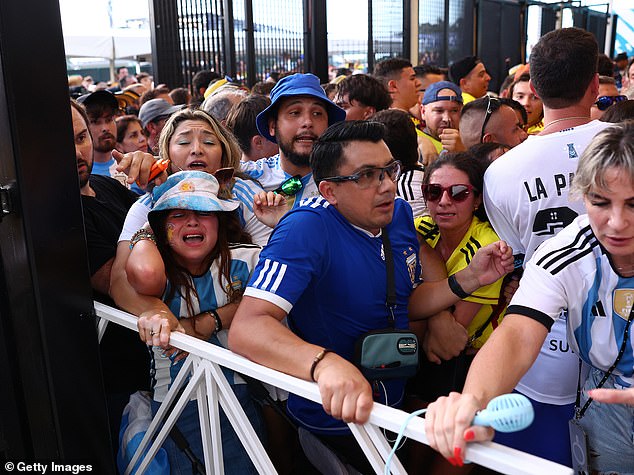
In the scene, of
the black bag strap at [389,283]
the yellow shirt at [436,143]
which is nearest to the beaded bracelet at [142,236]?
the black bag strap at [389,283]

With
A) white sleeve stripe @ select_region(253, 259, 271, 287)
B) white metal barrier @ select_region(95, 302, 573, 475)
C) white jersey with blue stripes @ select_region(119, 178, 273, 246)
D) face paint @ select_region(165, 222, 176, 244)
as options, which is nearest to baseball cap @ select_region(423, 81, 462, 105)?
white jersey with blue stripes @ select_region(119, 178, 273, 246)

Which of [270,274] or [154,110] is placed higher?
[154,110]

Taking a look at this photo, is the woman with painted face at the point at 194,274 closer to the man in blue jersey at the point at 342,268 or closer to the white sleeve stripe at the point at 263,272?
the man in blue jersey at the point at 342,268

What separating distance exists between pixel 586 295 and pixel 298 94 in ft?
6.45

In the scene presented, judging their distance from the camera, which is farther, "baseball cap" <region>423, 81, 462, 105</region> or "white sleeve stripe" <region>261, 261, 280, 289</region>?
"baseball cap" <region>423, 81, 462, 105</region>

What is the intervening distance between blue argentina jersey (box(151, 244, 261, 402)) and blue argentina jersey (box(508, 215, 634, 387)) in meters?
1.19

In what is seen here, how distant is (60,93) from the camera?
209 cm

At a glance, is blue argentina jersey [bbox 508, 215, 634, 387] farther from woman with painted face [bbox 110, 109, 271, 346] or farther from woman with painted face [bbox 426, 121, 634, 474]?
woman with painted face [bbox 110, 109, 271, 346]

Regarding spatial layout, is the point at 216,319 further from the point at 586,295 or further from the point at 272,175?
the point at 586,295

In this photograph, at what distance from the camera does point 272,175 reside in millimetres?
3396

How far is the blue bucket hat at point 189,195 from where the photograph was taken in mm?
2477

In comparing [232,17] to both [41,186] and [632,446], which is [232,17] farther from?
[632,446]

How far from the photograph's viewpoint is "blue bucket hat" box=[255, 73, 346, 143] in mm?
3277

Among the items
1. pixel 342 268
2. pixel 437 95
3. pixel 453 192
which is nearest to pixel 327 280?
pixel 342 268
